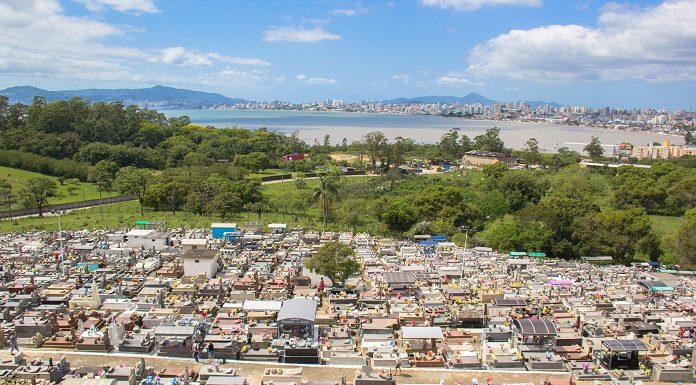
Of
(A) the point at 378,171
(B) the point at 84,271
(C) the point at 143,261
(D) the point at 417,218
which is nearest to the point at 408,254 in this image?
(D) the point at 417,218

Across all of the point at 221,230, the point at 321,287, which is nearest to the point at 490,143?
the point at 221,230

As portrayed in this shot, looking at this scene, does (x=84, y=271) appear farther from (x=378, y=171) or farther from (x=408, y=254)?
(x=378, y=171)

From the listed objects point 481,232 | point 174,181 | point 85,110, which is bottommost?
point 481,232

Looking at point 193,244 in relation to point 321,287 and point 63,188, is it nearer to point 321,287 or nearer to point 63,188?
point 321,287

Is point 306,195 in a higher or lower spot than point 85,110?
lower

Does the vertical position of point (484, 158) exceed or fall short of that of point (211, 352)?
it exceeds it

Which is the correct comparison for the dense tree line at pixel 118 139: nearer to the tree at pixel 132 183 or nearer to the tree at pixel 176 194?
the tree at pixel 132 183

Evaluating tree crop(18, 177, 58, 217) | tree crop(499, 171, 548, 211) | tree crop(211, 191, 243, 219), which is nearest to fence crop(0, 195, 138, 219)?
tree crop(18, 177, 58, 217)
